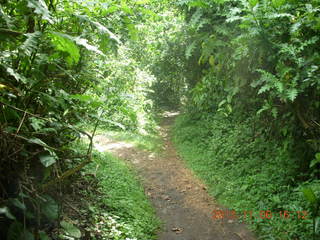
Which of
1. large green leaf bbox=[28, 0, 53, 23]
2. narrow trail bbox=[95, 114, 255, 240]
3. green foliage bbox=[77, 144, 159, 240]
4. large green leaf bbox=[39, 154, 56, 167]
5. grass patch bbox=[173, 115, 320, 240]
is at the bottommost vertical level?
narrow trail bbox=[95, 114, 255, 240]

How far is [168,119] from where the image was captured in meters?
17.1

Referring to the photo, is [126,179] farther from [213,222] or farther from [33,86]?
[33,86]

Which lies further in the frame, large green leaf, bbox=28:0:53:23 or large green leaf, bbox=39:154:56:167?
large green leaf, bbox=39:154:56:167

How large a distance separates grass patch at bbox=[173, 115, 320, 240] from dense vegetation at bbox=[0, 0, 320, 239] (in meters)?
0.03

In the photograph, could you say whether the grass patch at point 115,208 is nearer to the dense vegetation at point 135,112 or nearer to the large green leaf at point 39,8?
the dense vegetation at point 135,112

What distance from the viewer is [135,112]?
12.5 feet

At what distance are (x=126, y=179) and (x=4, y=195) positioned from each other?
424cm

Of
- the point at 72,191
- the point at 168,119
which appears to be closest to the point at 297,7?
the point at 72,191

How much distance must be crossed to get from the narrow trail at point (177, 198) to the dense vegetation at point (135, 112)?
1.10 ft

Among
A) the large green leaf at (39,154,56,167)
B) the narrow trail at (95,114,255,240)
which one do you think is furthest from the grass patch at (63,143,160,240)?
the large green leaf at (39,154,56,167)

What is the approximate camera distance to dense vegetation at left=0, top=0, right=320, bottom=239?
9.37 feet
